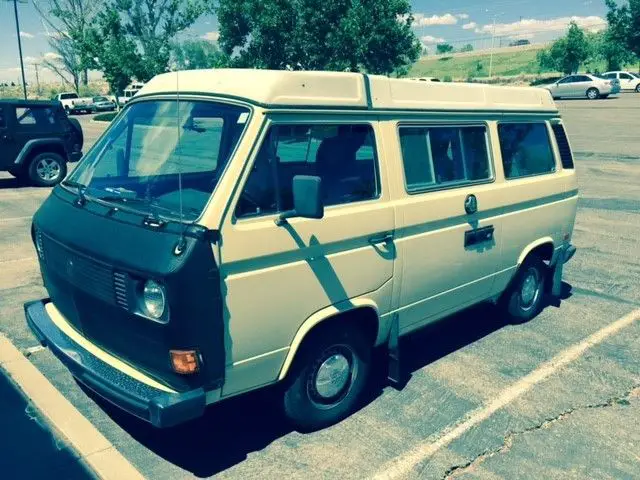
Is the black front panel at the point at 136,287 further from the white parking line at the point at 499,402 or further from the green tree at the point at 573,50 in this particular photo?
the green tree at the point at 573,50

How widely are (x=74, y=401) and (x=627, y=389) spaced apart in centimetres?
430

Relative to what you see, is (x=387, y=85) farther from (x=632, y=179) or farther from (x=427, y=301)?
(x=632, y=179)

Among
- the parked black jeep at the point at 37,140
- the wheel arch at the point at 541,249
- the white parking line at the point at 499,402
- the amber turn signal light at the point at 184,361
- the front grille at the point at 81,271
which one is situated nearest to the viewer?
the amber turn signal light at the point at 184,361

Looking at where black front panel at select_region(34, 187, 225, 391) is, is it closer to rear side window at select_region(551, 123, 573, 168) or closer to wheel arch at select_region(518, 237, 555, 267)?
wheel arch at select_region(518, 237, 555, 267)

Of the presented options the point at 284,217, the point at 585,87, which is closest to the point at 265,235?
the point at 284,217

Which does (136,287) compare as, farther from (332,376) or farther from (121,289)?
(332,376)

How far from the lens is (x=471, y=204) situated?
15.1 ft

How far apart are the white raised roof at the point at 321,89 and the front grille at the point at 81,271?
123 centimetres

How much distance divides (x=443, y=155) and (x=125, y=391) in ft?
9.30

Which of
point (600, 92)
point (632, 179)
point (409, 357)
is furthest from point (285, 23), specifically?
point (409, 357)

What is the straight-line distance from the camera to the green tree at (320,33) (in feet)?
111

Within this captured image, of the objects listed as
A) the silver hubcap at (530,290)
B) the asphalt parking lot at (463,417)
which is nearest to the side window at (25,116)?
the asphalt parking lot at (463,417)

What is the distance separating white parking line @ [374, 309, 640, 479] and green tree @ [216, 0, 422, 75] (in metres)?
30.4

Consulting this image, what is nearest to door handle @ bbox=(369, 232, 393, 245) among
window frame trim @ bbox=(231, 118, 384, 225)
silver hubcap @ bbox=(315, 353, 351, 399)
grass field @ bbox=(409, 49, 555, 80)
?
window frame trim @ bbox=(231, 118, 384, 225)
